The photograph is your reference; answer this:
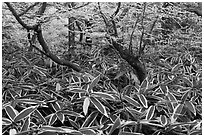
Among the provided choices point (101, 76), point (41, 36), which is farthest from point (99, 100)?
point (41, 36)

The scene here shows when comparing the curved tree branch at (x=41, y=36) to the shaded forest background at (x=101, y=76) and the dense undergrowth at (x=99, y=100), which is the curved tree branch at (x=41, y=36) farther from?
the dense undergrowth at (x=99, y=100)

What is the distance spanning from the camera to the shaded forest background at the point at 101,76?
1.25 meters

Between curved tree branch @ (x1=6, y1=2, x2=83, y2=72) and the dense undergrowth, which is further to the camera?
curved tree branch @ (x1=6, y1=2, x2=83, y2=72)

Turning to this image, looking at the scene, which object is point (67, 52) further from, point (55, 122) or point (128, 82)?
point (55, 122)

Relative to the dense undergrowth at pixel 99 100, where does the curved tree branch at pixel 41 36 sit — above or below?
above

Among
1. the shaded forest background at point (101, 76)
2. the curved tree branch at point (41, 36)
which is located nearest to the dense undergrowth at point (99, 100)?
the shaded forest background at point (101, 76)

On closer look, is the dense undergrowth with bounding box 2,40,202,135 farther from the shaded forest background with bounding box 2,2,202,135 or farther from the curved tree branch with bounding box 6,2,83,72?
the curved tree branch with bounding box 6,2,83,72

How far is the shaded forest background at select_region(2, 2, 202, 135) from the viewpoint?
1255 millimetres

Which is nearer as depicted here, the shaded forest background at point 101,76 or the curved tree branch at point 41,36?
the shaded forest background at point 101,76

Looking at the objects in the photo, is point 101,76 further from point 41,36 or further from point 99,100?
point 41,36

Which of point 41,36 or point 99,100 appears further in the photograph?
point 41,36

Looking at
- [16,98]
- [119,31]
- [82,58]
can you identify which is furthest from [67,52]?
[16,98]

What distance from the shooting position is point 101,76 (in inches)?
68.8

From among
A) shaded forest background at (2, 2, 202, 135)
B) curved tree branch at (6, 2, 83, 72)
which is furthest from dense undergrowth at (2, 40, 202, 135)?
curved tree branch at (6, 2, 83, 72)
